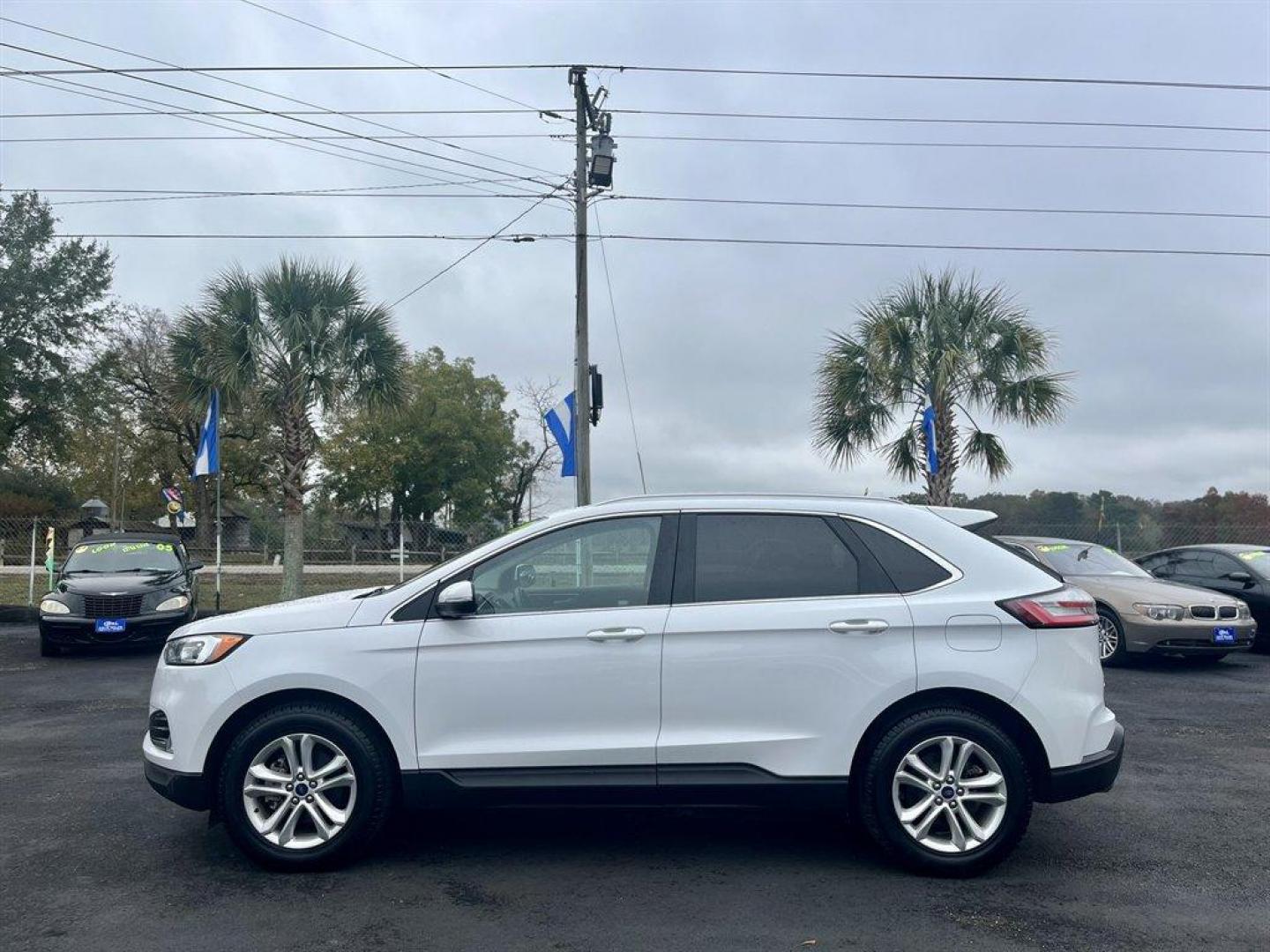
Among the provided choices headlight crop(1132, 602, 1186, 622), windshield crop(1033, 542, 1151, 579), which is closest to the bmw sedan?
headlight crop(1132, 602, 1186, 622)

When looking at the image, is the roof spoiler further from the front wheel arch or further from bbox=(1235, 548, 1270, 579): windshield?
bbox=(1235, 548, 1270, 579): windshield

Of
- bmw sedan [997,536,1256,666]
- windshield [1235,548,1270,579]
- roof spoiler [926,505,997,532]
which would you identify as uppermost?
roof spoiler [926,505,997,532]

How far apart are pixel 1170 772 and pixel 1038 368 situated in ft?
44.3

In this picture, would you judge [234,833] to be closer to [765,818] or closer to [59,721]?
[765,818]

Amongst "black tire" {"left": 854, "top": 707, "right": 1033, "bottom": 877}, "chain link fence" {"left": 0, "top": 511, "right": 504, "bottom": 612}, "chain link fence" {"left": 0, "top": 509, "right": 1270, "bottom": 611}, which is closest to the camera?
"black tire" {"left": 854, "top": 707, "right": 1033, "bottom": 877}

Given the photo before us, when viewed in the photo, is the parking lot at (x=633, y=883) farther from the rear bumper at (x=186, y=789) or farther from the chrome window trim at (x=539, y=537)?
the chrome window trim at (x=539, y=537)

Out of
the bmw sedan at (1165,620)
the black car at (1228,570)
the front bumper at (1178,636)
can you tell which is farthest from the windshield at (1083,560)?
the front bumper at (1178,636)

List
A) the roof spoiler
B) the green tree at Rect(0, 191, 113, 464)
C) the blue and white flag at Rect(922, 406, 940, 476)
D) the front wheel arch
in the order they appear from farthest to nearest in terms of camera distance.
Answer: the green tree at Rect(0, 191, 113, 464)
the blue and white flag at Rect(922, 406, 940, 476)
the roof spoiler
the front wheel arch

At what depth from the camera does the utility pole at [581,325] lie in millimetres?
17375

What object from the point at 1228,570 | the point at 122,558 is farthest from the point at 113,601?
the point at 1228,570

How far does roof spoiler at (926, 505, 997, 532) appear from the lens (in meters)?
5.25

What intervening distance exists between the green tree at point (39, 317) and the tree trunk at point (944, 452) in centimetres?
3722

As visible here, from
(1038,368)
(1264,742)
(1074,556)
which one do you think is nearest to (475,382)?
(1038,368)

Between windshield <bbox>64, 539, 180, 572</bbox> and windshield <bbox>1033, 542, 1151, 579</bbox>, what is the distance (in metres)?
11.7
